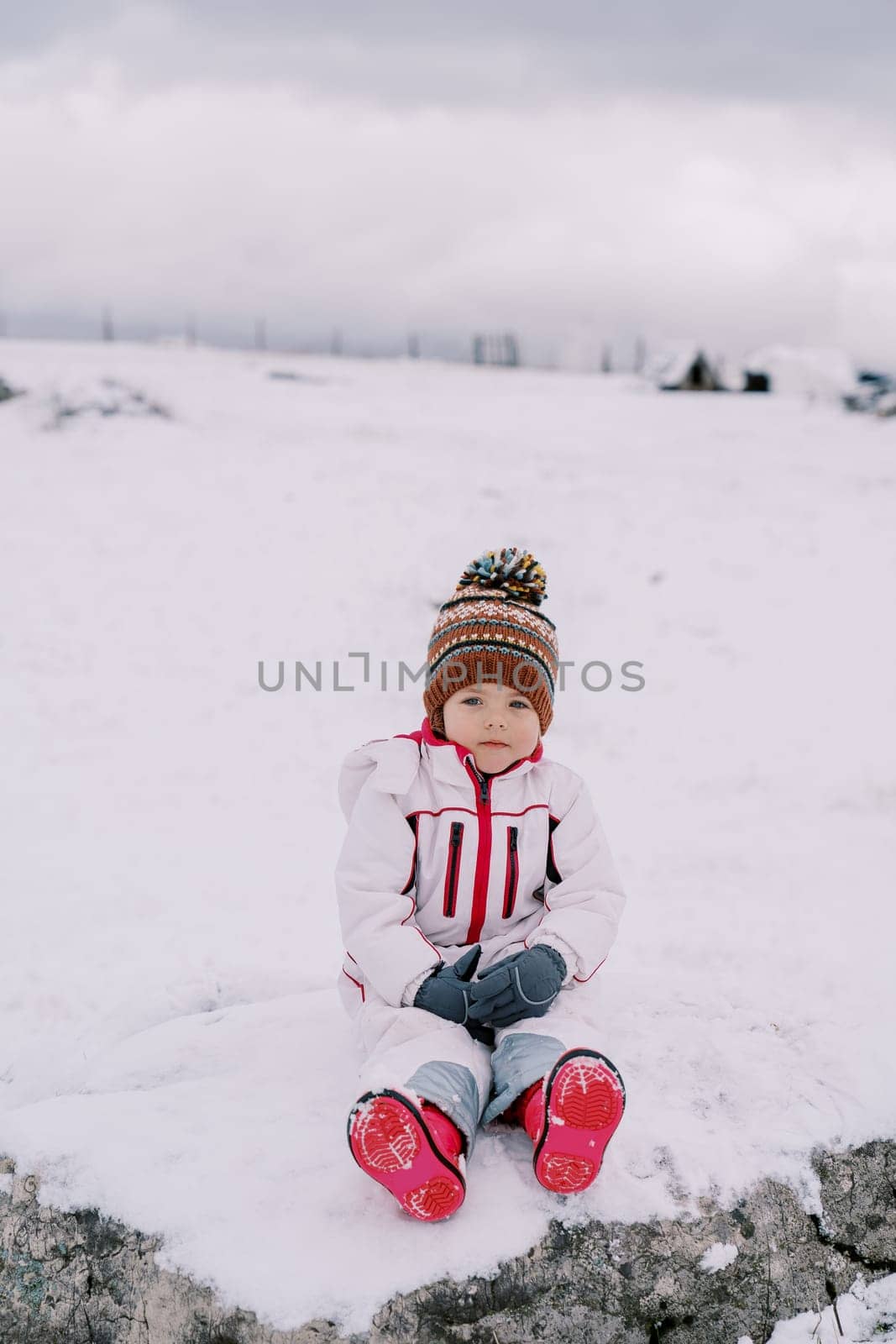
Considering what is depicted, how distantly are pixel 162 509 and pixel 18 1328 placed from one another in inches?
549

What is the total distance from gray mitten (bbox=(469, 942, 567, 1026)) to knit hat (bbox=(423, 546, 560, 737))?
0.77 meters

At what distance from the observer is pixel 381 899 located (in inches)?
110

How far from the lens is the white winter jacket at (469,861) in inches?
111

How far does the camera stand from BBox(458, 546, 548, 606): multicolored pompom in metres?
3.14

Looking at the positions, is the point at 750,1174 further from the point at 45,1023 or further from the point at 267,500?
the point at 267,500

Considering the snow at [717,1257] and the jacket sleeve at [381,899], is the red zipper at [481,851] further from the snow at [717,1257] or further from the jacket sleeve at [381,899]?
the snow at [717,1257]

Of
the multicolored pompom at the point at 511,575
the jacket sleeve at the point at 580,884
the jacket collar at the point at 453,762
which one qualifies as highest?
the multicolored pompom at the point at 511,575

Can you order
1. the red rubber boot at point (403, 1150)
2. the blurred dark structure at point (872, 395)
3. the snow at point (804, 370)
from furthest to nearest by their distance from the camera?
the snow at point (804, 370) → the blurred dark structure at point (872, 395) → the red rubber boot at point (403, 1150)

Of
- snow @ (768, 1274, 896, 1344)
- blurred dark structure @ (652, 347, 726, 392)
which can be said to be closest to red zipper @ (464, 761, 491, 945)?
snow @ (768, 1274, 896, 1344)

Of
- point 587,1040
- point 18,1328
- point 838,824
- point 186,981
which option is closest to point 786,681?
point 838,824

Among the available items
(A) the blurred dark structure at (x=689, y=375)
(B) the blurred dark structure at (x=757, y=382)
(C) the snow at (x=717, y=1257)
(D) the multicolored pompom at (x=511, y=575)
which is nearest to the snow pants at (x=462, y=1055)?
(C) the snow at (x=717, y=1257)

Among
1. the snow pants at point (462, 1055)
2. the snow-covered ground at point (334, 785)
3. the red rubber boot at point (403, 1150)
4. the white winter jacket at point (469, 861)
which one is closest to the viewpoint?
the red rubber boot at point (403, 1150)

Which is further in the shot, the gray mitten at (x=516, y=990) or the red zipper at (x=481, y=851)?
the red zipper at (x=481, y=851)

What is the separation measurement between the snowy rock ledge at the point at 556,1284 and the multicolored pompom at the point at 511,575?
6.16 feet
